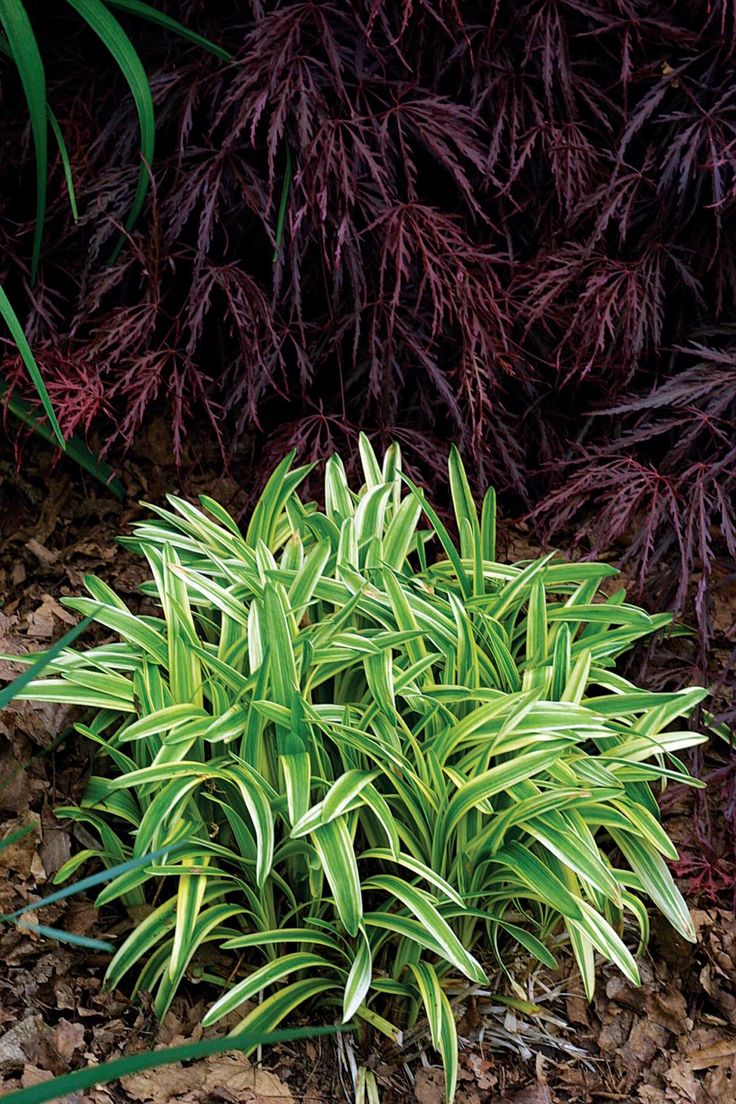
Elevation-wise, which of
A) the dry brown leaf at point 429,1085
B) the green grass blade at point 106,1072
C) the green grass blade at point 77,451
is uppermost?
the green grass blade at point 106,1072

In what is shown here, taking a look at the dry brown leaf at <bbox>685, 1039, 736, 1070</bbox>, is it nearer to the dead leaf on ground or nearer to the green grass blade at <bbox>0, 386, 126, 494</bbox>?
the dead leaf on ground

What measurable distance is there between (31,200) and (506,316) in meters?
1.09

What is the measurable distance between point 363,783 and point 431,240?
1.11m

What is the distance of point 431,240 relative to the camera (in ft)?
6.68

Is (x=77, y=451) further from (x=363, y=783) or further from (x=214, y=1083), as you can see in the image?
(x=214, y=1083)

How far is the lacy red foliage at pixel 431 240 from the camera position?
1.99 metres

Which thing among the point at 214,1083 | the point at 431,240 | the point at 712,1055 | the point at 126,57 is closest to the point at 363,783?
the point at 214,1083

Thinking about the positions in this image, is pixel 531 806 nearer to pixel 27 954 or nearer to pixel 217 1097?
pixel 217 1097

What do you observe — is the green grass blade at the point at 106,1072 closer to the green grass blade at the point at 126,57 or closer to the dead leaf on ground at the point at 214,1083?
the dead leaf on ground at the point at 214,1083

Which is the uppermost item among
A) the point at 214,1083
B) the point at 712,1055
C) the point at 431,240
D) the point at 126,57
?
the point at 126,57

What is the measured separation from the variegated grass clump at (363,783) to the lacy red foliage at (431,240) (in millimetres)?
403

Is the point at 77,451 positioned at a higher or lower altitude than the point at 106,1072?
lower

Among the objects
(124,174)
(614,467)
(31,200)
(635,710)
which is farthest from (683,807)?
(31,200)

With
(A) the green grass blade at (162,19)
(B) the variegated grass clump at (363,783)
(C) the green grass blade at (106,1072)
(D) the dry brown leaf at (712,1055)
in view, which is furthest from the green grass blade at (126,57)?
(D) the dry brown leaf at (712,1055)
